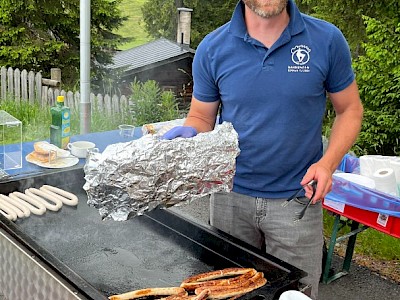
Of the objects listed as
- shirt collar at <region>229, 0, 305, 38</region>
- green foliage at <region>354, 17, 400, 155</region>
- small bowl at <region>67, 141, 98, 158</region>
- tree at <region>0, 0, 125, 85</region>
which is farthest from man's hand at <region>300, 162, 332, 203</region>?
tree at <region>0, 0, 125, 85</region>

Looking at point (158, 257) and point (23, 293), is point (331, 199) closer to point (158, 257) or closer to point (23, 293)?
point (158, 257)

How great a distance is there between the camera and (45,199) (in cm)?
246

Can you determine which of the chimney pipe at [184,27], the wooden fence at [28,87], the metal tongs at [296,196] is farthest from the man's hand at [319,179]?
the chimney pipe at [184,27]

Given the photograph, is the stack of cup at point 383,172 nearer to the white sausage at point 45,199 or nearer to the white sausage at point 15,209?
the white sausage at point 45,199

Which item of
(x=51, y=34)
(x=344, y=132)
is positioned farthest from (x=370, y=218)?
(x=51, y=34)

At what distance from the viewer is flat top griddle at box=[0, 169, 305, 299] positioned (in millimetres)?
1870

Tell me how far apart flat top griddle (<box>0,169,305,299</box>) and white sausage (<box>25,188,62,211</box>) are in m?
0.04

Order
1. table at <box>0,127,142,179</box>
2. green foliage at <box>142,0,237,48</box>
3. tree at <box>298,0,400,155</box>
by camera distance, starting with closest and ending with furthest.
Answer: table at <box>0,127,142,179</box>
tree at <box>298,0,400,155</box>
green foliage at <box>142,0,237,48</box>

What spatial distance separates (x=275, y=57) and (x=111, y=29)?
9.38 metres

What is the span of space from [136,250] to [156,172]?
476 mm

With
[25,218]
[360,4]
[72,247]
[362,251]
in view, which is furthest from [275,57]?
[360,4]

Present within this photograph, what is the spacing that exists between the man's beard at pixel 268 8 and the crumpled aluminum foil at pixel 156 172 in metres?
0.47

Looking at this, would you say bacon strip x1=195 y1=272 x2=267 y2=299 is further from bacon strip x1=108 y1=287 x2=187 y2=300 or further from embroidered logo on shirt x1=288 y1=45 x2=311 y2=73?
embroidered logo on shirt x1=288 y1=45 x2=311 y2=73

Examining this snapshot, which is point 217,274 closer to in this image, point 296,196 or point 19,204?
point 296,196
